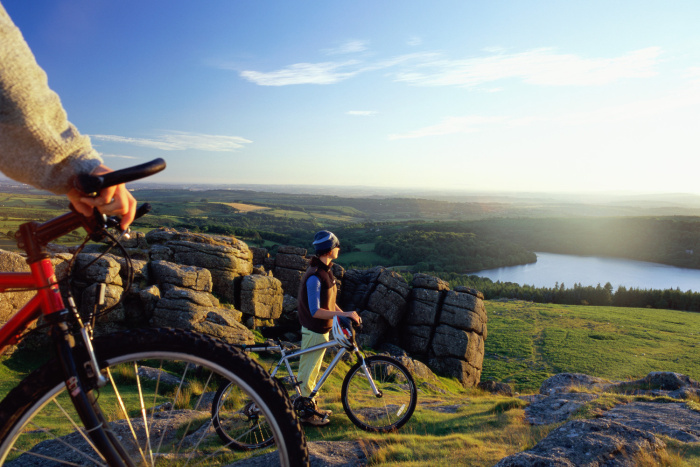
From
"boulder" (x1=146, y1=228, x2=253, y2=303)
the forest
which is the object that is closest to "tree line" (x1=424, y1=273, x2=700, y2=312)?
the forest

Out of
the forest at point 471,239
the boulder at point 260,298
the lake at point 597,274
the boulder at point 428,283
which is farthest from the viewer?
the lake at point 597,274

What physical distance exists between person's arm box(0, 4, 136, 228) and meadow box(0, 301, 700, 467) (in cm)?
412

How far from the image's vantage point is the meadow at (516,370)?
488 centimetres

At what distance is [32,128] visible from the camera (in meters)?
1.71

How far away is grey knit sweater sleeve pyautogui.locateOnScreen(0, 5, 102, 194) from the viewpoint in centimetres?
167

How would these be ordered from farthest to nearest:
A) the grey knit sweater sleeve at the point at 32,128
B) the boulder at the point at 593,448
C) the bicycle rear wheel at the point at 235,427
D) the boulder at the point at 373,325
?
1. the boulder at the point at 373,325
2. the bicycle rear wheel at the point at 235,427
3. the boulder at the point at 593,448
4. the grey knit sweater sleeve at the point at 32,128

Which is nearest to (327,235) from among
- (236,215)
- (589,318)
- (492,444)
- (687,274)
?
(492,444)

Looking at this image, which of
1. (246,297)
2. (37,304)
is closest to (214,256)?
(246,297)

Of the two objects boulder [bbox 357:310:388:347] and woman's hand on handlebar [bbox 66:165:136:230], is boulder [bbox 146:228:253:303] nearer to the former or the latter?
boulder [bbox 357:310:388:347]

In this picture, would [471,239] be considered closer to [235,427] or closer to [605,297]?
[605,297]

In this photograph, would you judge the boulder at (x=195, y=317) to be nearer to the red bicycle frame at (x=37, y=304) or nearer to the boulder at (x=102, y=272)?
the boulder at (x=102, y=272)

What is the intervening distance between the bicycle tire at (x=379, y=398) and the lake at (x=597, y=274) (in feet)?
346

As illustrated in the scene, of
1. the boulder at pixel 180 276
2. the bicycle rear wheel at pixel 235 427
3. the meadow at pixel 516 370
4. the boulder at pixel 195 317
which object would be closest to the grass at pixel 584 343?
the meadow at pixel 516 370

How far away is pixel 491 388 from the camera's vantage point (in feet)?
78.9
